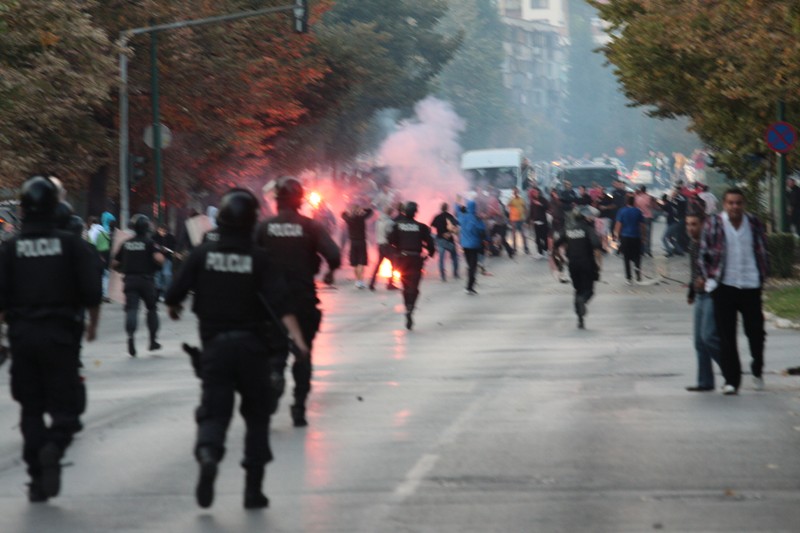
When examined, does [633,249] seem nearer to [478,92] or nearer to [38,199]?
[38,199]

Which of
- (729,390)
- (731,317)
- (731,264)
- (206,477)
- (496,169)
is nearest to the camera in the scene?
(206,477)

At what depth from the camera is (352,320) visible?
25.4m

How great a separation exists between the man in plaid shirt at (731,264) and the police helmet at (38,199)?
6232 mm

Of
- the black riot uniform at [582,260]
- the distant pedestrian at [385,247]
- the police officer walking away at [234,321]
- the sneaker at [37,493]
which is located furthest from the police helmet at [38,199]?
the distant pedestrian at [385,247]

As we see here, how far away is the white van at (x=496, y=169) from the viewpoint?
210 feet

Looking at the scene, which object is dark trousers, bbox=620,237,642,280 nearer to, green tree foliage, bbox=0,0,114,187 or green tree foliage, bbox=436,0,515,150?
green tree foliage, bbox=0,0,114,187

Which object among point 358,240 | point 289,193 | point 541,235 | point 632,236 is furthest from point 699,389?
point 541,235

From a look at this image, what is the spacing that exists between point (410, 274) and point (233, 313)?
589 inches

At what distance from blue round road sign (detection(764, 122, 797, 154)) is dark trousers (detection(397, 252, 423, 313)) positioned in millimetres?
8071

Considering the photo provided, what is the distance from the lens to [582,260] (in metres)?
22.8

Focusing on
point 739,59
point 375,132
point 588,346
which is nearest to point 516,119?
point 375,132

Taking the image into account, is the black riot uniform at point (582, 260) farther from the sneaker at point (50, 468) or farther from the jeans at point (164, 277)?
the sneaker at point (50, 468)

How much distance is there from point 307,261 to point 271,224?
0.37m

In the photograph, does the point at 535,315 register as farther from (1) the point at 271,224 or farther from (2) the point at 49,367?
(2) the point at 49,367
